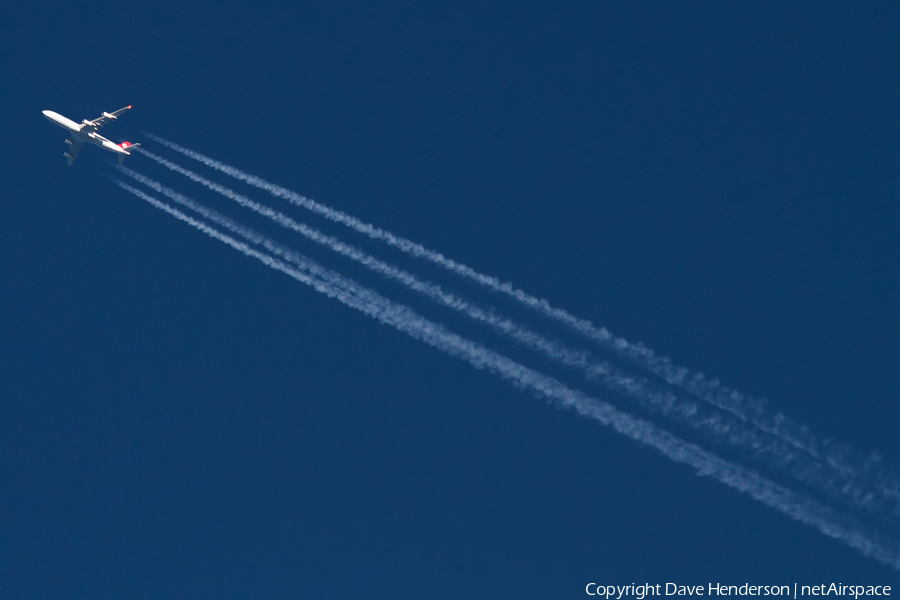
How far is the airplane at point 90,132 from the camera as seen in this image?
86.6m

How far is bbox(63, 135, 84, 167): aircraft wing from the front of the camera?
8756 centimetres

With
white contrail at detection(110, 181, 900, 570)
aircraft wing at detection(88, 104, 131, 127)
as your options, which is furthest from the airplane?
white contrail at detection(110, 181, 900, 570)

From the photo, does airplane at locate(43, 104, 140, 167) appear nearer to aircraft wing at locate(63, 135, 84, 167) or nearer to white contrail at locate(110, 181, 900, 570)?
aircraft wing at locate(63, 135, 84, 167)

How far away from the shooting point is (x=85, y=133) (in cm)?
8656

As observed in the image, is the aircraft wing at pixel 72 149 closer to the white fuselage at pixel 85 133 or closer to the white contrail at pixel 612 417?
the white fuselage at pixel 85 133

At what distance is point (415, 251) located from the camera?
249 ft

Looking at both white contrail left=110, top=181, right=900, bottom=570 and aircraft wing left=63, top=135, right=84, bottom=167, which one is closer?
white contrail left=110, top=181, right=900, bottom=570

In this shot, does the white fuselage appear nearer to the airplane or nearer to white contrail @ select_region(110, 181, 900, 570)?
the airplane

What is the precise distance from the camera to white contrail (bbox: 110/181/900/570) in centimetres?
6094

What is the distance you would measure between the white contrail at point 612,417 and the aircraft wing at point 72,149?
2388 cm

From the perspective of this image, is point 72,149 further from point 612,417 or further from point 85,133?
point 612,417

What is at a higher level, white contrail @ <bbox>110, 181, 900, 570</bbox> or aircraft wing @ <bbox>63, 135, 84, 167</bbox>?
aircraft wing @ <bbox>63, 135, 84, 167</bbox>

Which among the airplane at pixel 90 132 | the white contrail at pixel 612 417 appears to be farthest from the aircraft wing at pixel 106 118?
the white contrail at pixel 612 417

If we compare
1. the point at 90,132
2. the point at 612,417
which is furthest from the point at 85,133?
the point at 612,417
